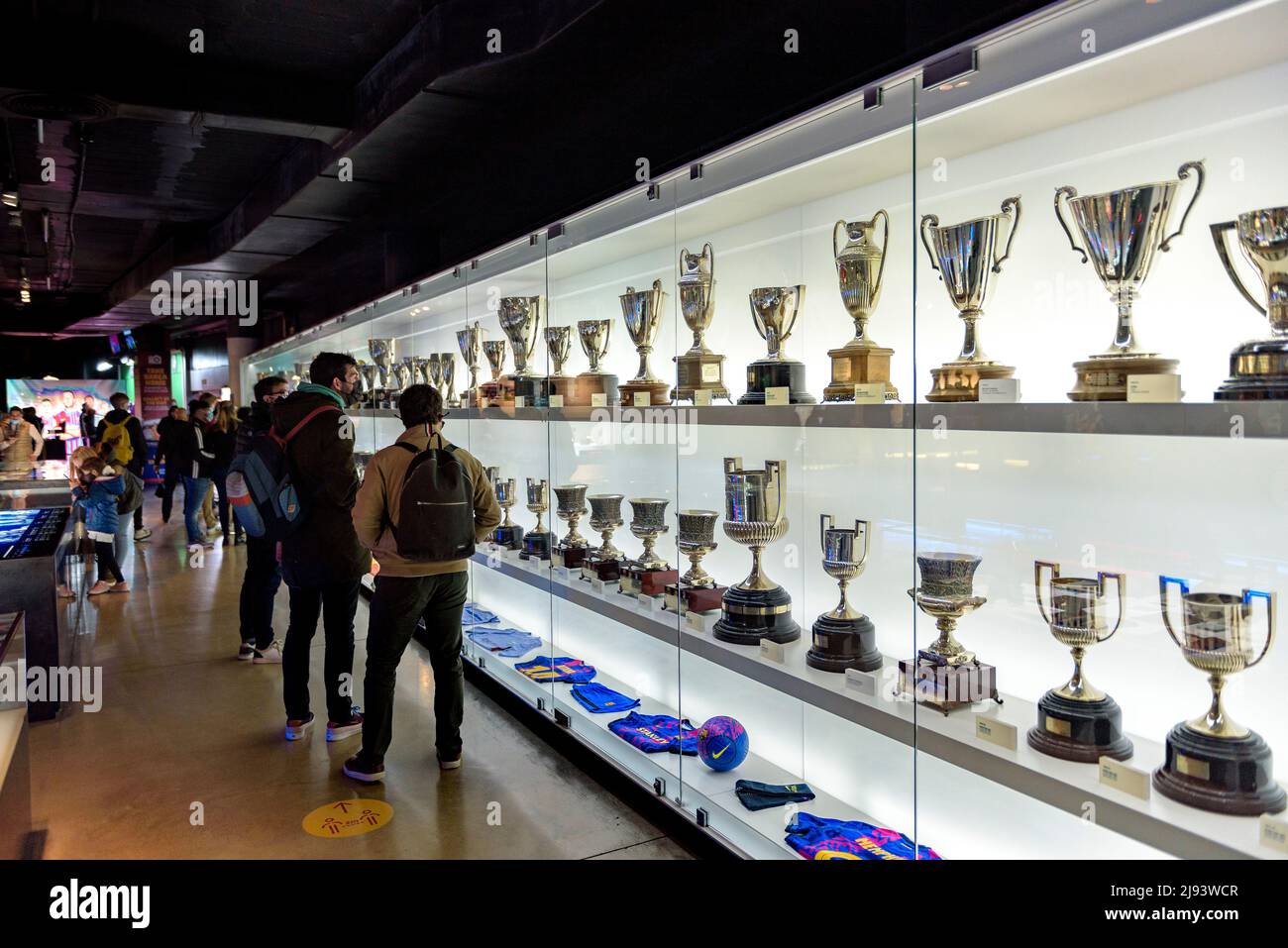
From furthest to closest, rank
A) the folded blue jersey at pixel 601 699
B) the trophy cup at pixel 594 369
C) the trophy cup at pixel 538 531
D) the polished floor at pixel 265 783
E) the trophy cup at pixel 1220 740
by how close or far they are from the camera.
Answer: the trophy cup at pixel 538 531
the trophy cup at pixel 594 369
the folded blue jersey at pixel 601 699
the polished floor at pixel 265 783
the trophy cup at pixel 1220 740

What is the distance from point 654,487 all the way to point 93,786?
2.54m

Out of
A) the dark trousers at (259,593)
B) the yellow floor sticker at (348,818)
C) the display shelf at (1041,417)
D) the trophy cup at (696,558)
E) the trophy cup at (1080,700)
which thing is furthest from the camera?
the dark trousers at (259,593)

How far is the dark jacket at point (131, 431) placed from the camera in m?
7.81

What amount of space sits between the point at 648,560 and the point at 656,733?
710 mm

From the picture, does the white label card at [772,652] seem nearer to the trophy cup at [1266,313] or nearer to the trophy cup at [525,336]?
the trophy cup at [1266,313]

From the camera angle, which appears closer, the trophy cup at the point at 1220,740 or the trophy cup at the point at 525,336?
the trophy cup at the point at 1220,740

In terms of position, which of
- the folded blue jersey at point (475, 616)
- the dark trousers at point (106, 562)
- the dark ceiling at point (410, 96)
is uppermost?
the dark ceiling at point (410, 96)

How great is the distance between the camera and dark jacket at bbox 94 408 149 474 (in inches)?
307

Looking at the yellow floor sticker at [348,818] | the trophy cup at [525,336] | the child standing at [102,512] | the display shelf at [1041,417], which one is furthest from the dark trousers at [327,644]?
the child standing at [102,512]

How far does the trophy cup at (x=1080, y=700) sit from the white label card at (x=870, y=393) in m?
0.64

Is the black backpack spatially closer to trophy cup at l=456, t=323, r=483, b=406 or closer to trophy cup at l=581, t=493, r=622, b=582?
trophy cup at l=581, t=493, r=622, b=582

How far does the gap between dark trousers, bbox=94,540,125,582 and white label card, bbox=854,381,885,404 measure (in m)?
6.49

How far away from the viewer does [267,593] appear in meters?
5.11
